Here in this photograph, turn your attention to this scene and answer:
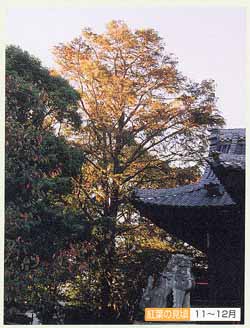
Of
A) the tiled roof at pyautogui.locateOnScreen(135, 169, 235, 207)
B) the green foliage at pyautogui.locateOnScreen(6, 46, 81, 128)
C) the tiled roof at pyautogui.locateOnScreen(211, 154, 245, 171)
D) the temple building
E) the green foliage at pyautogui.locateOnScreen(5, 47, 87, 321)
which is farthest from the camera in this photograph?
the green foliage at pyautogui.locateOnScreen(6, 46, 81, 128)

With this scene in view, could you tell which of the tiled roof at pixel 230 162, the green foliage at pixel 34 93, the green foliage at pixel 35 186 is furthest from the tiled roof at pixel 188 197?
the green foliage at pixel 34 93

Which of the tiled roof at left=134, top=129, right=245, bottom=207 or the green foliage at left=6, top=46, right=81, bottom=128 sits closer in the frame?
the tiled roof at left=134, top=129, right=245, bottom=207

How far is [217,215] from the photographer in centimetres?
400

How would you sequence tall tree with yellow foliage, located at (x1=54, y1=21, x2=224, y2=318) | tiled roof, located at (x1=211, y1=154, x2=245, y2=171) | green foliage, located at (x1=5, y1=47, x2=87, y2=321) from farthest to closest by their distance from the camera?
tall tree with yellow foliage, located at (x1=54, y1=21, x2=224, y2=318)
green foliage, located at (x1=5, y1=47, x2=87, y2=321)
tiled roof, located at (x1=211, y1=154, x2=245, y2=171)

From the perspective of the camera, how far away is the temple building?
3.80 m

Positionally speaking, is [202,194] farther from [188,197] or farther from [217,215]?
[217,215]

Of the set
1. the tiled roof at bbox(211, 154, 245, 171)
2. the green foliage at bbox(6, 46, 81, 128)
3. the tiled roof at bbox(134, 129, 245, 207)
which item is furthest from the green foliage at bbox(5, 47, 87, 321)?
the tiled roof at bbox(211, 154, 245, 171)

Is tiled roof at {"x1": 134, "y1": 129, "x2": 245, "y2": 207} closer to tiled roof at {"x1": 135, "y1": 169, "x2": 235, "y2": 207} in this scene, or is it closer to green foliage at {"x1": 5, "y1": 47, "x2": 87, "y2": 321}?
tiled roof at {"x1": 135, "y1": 169, "x2": 235, "y2": 207}

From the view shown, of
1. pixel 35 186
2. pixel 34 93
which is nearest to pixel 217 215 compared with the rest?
pixel 35 186

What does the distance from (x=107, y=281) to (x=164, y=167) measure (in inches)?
42.5

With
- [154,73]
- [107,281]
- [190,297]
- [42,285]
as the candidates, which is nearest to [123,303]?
[107,281]

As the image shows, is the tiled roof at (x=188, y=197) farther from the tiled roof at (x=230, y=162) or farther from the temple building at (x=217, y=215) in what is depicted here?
the tiled roof at (x=230, y=162)

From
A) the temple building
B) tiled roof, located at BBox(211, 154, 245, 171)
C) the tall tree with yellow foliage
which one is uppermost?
the tall tree with yellow foliage

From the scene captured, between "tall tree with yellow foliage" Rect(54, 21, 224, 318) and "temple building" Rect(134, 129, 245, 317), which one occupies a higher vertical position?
"tall tree with yellow foliage" Rect(54, 21, 224, 318)
